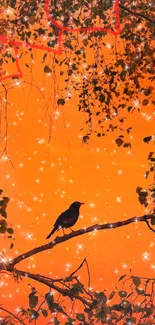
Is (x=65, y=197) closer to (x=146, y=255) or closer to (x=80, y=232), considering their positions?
(x=146, y=255)

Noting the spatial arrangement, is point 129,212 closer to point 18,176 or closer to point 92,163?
point 92,163

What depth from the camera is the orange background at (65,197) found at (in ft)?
18.4

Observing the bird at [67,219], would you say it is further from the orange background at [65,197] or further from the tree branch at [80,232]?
the tree branch at [80,232]

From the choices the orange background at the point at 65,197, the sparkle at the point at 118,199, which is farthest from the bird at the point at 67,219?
the sparkle at the point at 118,199

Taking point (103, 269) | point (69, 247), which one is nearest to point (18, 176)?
point (69, 247)

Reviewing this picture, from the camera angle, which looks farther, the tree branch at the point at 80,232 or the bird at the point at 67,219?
the bird at the point at 67,219

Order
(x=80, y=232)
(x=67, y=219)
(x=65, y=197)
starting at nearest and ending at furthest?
1. (x=80, y=232)
2. (x=67, y=219)
3. (x=65, y=197)

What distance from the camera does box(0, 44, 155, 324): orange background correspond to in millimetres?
5602

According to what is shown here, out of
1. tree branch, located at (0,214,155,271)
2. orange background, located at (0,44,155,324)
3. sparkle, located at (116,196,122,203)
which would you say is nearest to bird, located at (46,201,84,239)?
orange background, located at (0,44,155,324)

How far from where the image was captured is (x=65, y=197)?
5.73 metres

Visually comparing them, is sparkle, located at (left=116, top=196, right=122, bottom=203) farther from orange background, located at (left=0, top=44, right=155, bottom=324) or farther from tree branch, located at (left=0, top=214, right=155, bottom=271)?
tree branch, located at (left=0, top=214, right=155, bottom=271)

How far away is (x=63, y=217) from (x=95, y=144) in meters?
1.31

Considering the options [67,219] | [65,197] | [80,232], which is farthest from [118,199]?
[80,232]

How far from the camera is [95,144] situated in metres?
5.73
